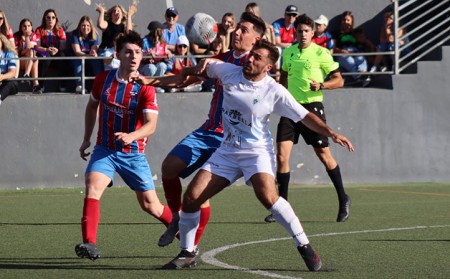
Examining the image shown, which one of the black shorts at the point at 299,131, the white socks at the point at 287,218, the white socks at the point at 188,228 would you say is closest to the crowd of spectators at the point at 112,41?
the black shorts at the point at 299,131

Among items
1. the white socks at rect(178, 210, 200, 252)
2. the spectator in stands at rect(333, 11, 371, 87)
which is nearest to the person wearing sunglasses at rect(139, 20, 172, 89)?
the spectator in stands at rect(333, 11, 371, 87)

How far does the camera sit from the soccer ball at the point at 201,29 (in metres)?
19.5

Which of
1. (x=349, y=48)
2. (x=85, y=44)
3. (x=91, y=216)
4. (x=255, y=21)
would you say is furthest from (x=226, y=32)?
(x=91, y=216)

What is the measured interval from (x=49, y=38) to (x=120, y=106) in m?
10.2

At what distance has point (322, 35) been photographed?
20.0 metres

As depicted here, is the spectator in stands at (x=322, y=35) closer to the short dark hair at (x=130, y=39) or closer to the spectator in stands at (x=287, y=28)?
the spectator in stands at (x=287, y=28)

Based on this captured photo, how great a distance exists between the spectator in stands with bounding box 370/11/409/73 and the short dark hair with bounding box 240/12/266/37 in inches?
431

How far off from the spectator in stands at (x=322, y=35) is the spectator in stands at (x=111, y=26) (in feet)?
11.2

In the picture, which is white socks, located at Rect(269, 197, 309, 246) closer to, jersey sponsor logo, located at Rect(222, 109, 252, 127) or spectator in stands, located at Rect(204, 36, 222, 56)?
jersey sponsor logo, located at Rect(222, 109, 252, 127)

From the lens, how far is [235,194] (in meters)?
17.3

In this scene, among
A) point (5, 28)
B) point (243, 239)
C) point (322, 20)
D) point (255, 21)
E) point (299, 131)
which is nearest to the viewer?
point (255, 21)

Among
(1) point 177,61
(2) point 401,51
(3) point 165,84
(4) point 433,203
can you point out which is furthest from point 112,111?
(2) point 401,51

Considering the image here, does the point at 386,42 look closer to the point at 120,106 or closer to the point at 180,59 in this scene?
the point at 180,59

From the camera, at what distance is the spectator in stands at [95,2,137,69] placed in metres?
18.8
